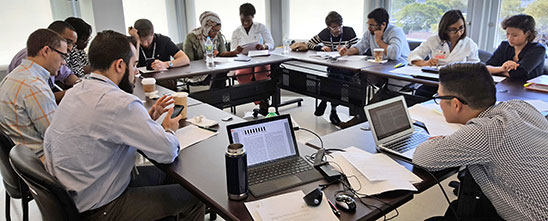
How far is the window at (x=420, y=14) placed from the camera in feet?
14.4

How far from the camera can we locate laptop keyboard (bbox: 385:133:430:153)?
1591mm

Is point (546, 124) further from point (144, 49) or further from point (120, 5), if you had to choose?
point (120, 5)

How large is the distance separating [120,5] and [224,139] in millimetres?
3372

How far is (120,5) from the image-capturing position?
174 inches

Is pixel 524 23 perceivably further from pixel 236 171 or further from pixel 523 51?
pixel 236 171

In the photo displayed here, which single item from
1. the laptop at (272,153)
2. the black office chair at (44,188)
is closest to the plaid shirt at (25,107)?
the black office chair at (44,188)

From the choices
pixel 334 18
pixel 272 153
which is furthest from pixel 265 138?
pixel 334 18

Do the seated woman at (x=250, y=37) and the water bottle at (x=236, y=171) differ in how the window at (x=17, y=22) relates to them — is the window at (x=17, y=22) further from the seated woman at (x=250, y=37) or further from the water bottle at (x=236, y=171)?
the water bottle at (x=236, y=171)

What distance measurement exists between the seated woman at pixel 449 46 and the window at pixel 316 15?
1.97 metres

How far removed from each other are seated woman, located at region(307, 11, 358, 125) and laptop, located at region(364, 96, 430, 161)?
7.37ft

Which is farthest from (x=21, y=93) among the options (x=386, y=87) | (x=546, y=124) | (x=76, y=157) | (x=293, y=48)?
(x=293, y=48)

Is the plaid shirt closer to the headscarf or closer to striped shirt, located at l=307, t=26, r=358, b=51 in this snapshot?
the headscarf

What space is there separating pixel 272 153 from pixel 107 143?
24.3 inches

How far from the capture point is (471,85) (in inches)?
55.3
